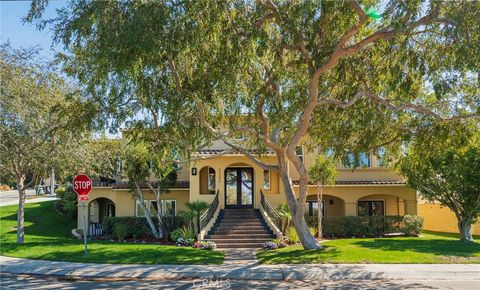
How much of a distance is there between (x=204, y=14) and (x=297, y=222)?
893cm

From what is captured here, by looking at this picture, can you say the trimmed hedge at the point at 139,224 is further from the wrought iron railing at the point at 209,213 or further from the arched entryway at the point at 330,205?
the arched entryway at the point at 330,205

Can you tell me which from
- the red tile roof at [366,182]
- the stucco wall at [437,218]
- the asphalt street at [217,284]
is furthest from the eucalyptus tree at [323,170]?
the stucco wall at [437,218]

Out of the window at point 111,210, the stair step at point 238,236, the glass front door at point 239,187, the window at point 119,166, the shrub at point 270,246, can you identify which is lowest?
the shrub at point 270,246

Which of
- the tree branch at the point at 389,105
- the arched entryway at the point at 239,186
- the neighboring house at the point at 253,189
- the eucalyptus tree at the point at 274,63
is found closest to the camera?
the eucalyptus tree at the point at 274,63

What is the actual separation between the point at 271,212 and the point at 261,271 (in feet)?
33.9

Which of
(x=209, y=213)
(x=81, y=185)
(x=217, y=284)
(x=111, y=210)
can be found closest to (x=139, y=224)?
(x=209, y=213)

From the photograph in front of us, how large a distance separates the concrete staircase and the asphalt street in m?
8.21

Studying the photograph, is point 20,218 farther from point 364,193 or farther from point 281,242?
point 364,193

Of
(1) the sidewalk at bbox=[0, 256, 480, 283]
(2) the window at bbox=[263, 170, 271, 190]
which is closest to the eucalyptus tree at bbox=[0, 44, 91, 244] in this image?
(1) the sidewalk at bbox=[0, 256, 480, 283]

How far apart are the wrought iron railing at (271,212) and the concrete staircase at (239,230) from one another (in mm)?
469

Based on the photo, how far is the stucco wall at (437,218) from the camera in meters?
33.6

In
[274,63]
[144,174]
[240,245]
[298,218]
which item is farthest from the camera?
[144,174]

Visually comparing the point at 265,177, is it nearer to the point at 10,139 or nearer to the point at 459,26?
the point at 10,139

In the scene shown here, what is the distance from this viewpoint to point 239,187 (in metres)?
27.8
